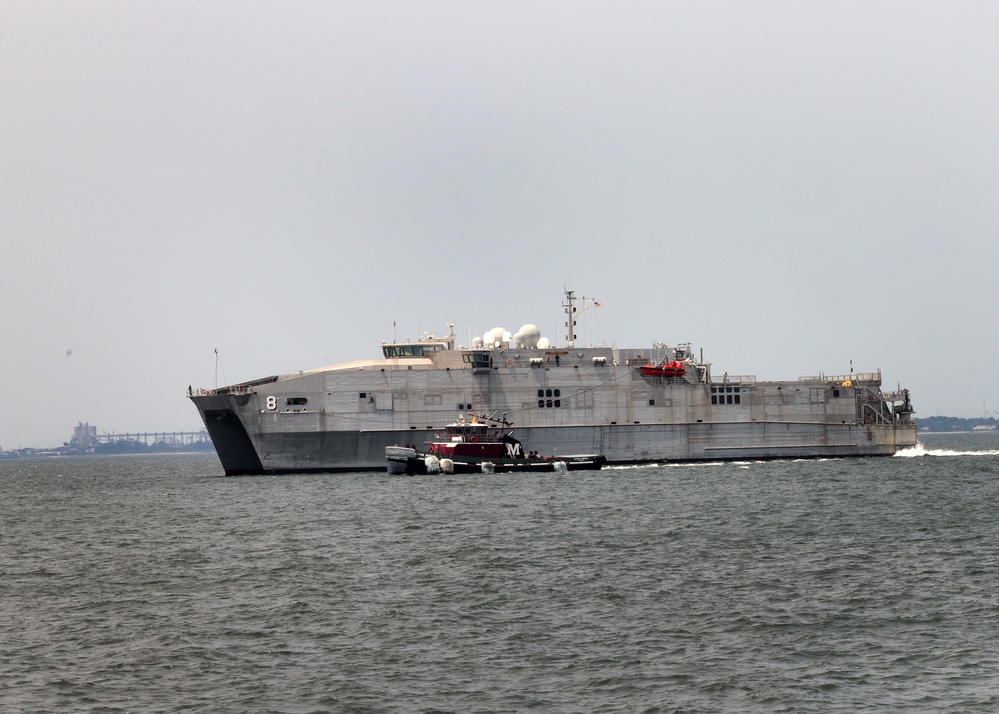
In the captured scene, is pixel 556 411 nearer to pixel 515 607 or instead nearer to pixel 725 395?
pixel 725 395

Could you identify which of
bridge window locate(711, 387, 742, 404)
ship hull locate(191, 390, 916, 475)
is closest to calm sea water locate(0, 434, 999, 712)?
ship hull locate(191, 390, 916, 475)

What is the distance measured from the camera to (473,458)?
60.9 metres

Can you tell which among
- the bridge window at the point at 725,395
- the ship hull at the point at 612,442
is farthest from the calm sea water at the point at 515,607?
the bridge window at the point at 725,395

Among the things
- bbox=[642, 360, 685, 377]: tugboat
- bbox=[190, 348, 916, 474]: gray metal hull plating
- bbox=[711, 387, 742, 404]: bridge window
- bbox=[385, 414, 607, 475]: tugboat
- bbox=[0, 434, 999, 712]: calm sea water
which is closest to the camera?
Result: bbox=[0, 434, 999, 712]: calm sea water

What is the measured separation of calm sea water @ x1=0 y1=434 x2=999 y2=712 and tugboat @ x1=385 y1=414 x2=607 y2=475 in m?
14.7

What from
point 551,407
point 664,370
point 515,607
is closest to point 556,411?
point 551,407

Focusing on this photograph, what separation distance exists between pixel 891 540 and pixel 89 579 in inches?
911

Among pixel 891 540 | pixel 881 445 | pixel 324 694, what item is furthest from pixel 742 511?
pixel 881 445

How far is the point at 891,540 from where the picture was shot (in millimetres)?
Answer: 33000

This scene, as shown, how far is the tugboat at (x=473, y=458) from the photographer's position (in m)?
60.3

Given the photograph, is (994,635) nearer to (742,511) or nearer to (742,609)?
(742,609)

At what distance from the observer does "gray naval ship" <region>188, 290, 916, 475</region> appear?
63625 millimetres

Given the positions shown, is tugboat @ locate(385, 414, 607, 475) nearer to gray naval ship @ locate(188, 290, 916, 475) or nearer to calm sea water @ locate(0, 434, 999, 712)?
gray naval ship @ locate(188, 290, 916, 475)

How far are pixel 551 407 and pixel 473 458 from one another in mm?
7367
